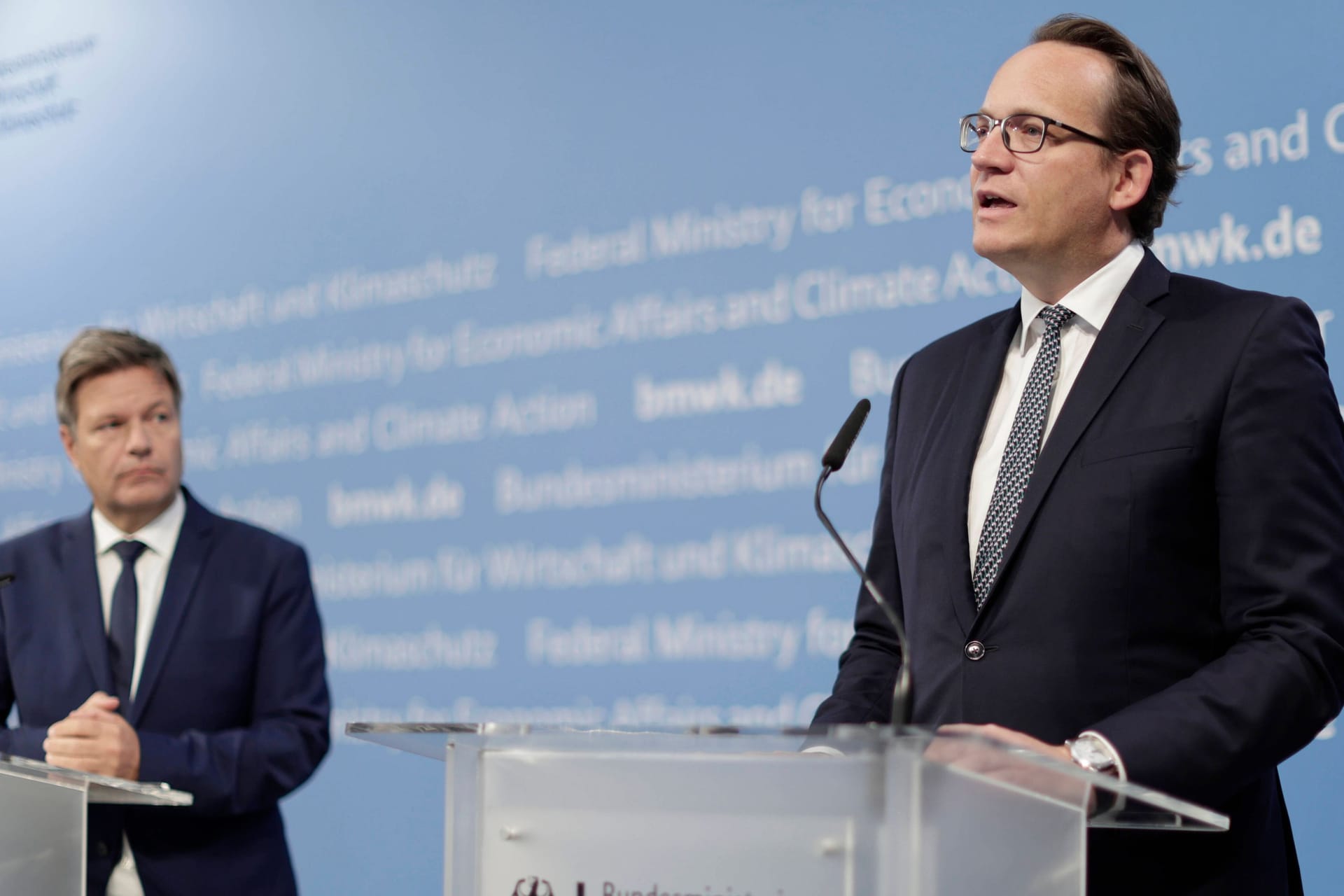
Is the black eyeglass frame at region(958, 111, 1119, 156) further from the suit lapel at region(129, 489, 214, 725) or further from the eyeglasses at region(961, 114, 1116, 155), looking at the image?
the suit lapel at region(129, 489, 214, 725)

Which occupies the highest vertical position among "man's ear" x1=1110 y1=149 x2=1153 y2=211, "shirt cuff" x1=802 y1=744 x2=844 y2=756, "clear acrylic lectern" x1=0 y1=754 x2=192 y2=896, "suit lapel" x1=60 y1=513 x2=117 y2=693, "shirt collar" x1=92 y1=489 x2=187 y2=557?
"man's ear" x1=1110 y1=149 x2=1153 y2=211

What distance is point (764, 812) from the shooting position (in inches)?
54.6

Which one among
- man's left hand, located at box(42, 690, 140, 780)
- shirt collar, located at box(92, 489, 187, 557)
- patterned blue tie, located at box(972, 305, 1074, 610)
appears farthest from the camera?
shirt collar, located at box(92, 489, 187, 557)

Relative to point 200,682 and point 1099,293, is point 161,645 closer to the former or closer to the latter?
point 200,682

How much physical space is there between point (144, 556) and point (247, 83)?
91.9 inches

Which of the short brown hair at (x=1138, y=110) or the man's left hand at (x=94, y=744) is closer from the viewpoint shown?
the short brown hair at (x=1138, y=110)

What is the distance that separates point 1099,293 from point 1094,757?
73 cm

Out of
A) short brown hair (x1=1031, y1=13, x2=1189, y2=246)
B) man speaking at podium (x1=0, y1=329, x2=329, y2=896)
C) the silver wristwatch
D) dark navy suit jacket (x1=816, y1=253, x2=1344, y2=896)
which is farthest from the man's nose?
man speaking at podium (x1=0, y1=329, x2=329, y2=896)

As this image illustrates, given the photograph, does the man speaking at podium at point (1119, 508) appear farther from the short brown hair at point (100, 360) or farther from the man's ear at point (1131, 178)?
the short brown hair at point (100, 360)

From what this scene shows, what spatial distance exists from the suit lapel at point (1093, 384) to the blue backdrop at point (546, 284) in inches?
41.9

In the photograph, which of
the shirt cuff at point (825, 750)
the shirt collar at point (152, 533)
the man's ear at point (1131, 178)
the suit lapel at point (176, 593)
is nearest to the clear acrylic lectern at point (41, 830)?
the suit lapel at point (176, 593)

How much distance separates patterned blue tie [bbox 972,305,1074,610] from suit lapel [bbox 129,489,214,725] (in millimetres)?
1767

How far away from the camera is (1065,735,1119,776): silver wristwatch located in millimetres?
1572

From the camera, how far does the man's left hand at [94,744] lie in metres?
2.62
